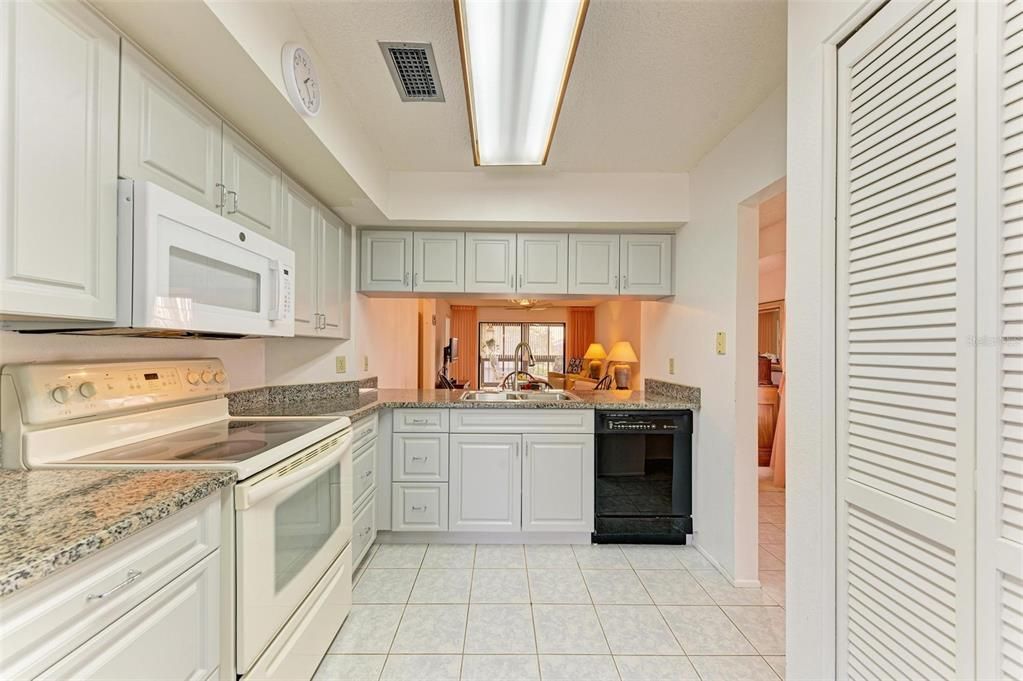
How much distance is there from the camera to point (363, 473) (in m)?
2.27

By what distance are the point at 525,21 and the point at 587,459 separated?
2.26 metres

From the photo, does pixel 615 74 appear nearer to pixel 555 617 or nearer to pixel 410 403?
pixel 410 403

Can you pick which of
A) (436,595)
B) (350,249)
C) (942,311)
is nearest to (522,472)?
(436,595)

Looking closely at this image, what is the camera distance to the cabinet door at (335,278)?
93.8 inches

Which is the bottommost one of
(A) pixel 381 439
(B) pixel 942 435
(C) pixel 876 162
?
(A) pixel 381 439

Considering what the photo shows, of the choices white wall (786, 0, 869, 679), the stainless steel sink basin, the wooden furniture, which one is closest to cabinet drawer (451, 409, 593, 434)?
the stainless steel sink basin

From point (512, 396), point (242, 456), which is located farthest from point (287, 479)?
point (512, 396)

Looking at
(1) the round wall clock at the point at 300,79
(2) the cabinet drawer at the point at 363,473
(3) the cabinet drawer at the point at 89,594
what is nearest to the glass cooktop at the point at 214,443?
(3) the cabinet drawer at the point at 89,594

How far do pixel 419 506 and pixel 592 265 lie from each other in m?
2.00

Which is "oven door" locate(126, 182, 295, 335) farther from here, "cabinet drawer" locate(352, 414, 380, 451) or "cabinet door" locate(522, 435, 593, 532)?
"cabinet door" locate(522, 435, 593, 532)

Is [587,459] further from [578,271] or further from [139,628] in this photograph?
[139,628]

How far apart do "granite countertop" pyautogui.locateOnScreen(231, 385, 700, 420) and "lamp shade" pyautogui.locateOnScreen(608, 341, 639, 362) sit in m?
2.38

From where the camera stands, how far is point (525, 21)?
122 cm

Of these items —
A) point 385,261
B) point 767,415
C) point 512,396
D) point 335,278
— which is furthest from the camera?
point 767,415
